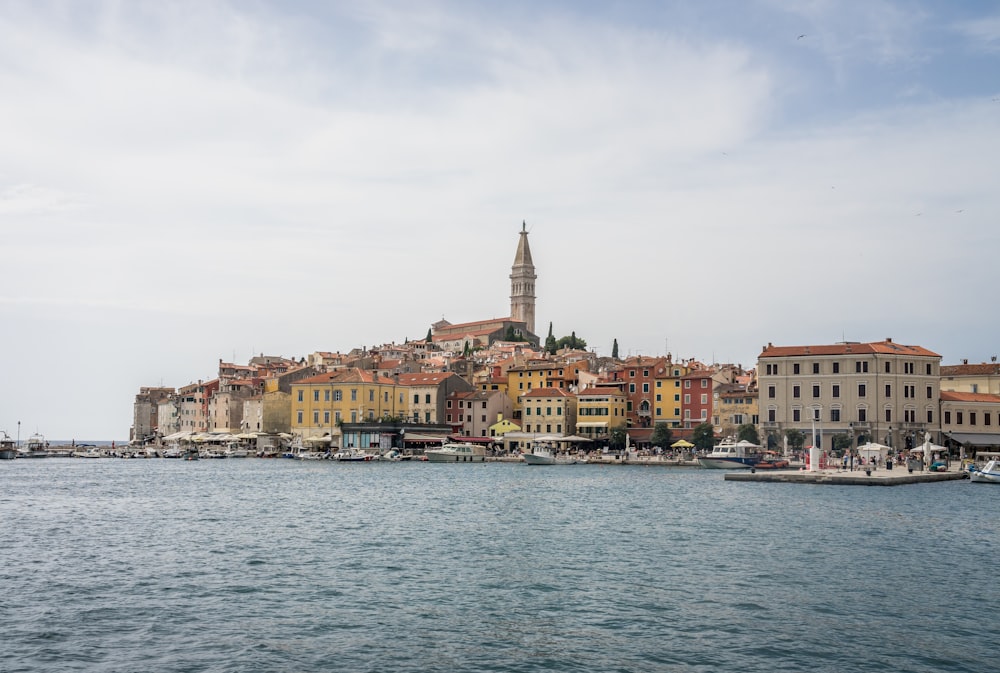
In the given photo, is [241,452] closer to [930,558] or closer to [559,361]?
[559,361]

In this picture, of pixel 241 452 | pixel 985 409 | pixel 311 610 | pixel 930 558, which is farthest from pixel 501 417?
A: pixel 311 610

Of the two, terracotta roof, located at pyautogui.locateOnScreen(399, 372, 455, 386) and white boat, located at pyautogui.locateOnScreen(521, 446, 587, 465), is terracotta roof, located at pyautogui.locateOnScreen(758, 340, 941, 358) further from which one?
terracotta roof, located at pyautogui.locateOnScreen(399, 372, 455, 386)

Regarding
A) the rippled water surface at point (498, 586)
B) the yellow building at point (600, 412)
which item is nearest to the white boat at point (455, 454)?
the yellow building at point (600, 412)

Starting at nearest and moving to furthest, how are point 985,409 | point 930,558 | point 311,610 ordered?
point 311,610 → point 930,558 → point 985,409

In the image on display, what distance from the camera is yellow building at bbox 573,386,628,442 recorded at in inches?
3378

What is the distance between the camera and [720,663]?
47.0 ft

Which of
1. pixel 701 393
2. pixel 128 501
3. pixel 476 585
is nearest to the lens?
pixel 476 585

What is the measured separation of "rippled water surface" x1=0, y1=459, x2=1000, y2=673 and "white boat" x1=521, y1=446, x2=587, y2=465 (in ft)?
116

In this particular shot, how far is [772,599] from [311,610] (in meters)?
8.64

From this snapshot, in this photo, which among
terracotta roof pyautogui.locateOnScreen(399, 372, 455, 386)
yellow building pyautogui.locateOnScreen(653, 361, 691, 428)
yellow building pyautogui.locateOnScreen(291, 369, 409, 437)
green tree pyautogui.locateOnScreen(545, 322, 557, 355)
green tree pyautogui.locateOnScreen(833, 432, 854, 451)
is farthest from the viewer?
green tree pyautogui.locateOnScreen(545, 322, 557, 355)

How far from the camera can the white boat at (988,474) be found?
5103 cm

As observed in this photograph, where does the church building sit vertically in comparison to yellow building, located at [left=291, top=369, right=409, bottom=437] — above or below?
above

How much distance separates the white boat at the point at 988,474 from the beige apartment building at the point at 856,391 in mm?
15884

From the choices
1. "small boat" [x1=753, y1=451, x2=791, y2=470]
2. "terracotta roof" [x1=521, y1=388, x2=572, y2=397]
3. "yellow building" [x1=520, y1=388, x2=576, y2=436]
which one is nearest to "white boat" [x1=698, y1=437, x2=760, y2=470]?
"small boat" [x1=753, y1=451, x2=791, y2=470]
